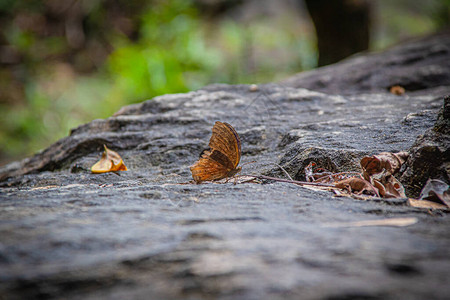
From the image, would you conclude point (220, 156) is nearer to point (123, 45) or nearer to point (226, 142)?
point (226, 142)

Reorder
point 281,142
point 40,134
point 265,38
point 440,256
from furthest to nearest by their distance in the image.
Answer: point 265,38, point 40,134, point 281,142, point 440,256

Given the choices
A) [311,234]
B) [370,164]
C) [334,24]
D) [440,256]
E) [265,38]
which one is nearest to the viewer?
[440,256]

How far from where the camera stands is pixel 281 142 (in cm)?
242

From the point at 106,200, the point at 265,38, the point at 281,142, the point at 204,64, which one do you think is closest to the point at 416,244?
the point at 106,200

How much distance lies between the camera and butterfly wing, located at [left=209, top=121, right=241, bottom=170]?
173 cm

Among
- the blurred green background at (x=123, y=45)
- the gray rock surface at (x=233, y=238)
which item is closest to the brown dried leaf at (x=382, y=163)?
the gray rock surface at (x=233, y=238)

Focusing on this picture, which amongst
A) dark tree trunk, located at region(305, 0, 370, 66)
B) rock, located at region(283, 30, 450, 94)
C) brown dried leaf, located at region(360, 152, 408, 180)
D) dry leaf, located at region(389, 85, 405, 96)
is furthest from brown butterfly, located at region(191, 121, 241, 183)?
dark tree trunk, located at region(305, 0, 370, 66)

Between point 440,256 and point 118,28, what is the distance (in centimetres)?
1148

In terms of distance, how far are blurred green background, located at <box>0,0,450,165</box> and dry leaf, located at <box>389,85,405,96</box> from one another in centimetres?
376

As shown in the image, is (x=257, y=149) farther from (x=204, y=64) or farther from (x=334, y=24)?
(x=204, y=64)

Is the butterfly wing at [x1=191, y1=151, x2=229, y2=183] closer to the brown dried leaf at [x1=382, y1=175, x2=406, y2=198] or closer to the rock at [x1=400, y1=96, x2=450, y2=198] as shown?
the brown dried leaf at [x1=382, y1=175, x2=406, y2=198]

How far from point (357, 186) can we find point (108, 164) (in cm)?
164

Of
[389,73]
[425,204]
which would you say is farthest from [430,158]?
[389,73]

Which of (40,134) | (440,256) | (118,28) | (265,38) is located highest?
(118,28)
